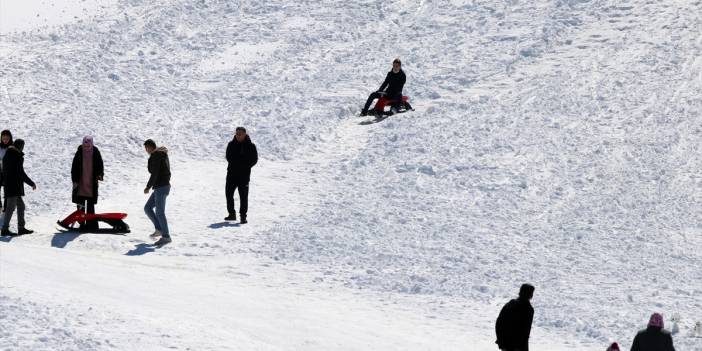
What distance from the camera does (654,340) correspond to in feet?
36.5

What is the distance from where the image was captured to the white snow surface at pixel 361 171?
545 inches

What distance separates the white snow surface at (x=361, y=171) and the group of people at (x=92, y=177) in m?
0.40

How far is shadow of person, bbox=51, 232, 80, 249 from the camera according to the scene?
16109mm

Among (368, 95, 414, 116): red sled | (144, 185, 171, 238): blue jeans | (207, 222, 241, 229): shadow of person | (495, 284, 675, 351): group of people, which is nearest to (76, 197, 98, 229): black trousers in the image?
(144, 185, 171, 238): blue jeans

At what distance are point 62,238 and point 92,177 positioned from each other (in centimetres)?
107

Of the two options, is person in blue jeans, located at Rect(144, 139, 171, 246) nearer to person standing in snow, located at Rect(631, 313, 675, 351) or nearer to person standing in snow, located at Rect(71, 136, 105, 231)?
person standing in snow, located at Rect(71, 136, 105, 231)

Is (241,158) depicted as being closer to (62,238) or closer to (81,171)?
(81,171)

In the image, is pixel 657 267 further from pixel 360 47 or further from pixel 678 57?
pixel 360 47

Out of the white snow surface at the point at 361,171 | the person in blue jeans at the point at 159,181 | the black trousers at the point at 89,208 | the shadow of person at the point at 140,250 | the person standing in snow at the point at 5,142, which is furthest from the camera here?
the black trousers at the point at 89,208

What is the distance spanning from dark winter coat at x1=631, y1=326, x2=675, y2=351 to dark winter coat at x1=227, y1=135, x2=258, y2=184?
8.13 meters

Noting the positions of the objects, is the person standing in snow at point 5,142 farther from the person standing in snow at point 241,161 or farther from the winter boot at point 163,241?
the person standing in snow at point 241,161

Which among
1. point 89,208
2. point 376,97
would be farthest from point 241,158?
point 376,97

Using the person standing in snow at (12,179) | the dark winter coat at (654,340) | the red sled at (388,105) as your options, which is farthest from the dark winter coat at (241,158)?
the dark winter coat at (654,340)

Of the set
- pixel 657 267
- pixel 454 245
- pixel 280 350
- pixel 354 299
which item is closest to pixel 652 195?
pixel 657 267
